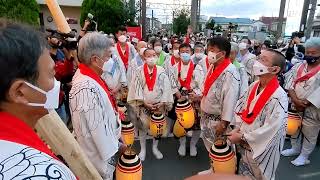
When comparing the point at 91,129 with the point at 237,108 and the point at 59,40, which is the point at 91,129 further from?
the point at 59,40

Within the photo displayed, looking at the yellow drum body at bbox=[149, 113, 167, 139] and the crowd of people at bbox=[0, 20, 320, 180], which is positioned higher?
the crowd of people at bbox=[0, 20, 320, 180]

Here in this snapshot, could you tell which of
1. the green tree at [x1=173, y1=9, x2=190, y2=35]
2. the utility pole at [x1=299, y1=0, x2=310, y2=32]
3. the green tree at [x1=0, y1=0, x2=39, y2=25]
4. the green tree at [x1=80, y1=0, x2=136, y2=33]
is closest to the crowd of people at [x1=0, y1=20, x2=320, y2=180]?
the green tree at [x1=0, y1=0, x2=39, y2=25]

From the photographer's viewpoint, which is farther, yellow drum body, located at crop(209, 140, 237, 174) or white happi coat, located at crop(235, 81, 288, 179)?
yellow drum body, located at crop(209, 140, 237, 174)

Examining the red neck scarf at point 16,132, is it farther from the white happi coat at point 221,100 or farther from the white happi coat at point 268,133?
the white happi coat at point 221,100

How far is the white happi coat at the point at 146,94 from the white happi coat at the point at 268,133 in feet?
5.82

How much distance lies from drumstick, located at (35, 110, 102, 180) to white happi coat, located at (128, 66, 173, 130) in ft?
9.31

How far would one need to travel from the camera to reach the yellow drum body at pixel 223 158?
295 centimetres

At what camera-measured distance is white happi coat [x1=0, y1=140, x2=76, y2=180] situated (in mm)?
799

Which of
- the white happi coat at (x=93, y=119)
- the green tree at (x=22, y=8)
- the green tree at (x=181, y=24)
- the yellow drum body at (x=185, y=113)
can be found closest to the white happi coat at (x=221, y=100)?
the yellow drum body at (x=185, y=113)

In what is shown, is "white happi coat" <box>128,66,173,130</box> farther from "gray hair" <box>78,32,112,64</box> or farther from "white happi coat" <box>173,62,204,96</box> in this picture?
"gray hair" <box>78,32,112,64</box>

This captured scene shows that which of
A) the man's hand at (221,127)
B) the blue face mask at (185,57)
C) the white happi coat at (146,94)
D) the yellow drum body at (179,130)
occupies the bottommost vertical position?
the yellow drum body at (179,130)

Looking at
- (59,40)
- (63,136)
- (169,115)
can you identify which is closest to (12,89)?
(63,136)

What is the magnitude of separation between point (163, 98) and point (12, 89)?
11.6 ft

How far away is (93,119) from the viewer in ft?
7.19
